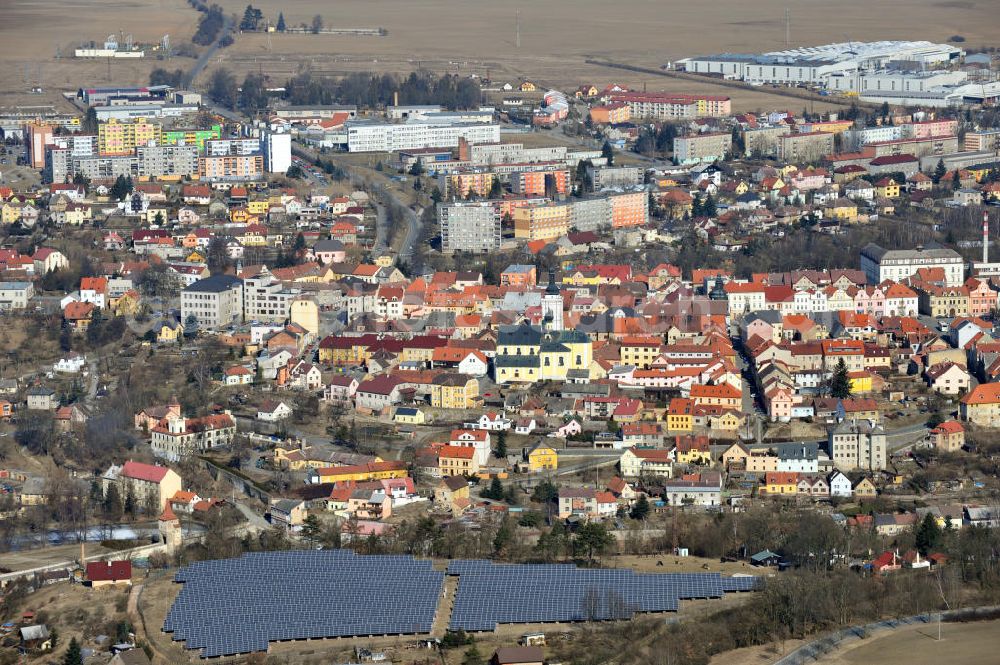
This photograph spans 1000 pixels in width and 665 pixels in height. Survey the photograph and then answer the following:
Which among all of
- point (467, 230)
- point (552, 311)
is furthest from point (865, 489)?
point (467, 230)

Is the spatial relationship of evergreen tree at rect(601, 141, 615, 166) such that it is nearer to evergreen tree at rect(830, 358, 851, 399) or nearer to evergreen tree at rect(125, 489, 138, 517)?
evergreen tree at rect(830, 358, 851, 399)

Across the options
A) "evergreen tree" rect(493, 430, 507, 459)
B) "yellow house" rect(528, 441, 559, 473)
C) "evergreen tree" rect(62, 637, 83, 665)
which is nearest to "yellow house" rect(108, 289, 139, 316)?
"evergreen tree" rect(493, 430, 507, 459)

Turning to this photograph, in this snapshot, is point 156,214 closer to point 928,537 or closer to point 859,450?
point 859,450

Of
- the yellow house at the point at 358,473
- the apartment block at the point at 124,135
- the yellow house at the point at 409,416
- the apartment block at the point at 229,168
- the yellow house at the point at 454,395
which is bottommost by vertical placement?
the yellow house at the point at 358,473

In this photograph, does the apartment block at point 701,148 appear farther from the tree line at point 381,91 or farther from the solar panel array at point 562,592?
the solar panel array at point 562,592

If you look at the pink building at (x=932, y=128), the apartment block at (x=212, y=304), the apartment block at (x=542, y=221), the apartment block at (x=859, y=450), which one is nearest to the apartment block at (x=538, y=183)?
the apartment block at (x=542, y=221)
